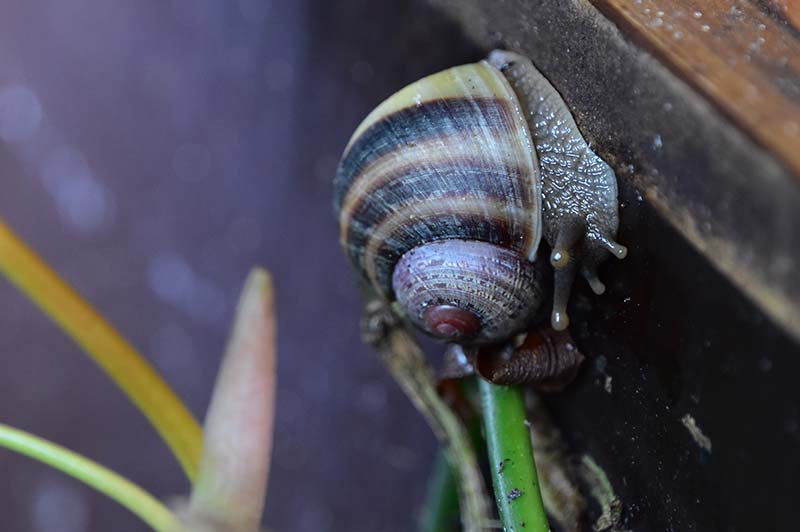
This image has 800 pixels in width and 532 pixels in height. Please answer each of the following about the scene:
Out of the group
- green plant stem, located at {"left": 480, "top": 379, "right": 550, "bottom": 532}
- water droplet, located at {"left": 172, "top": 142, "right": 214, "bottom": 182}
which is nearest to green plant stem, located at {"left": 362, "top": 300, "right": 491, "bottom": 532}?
green plant stem, located at {"left": 480, "top": 379, "right": 550, "bottom": 532}

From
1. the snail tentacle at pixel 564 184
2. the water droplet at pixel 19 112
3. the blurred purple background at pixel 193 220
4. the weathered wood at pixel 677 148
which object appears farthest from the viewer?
the water droplet at pixel 19 112

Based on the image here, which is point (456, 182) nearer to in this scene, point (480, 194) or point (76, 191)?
point (480, 194)

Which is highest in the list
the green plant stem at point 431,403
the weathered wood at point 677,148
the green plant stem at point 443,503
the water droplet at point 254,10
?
the water droplet at point 254,10

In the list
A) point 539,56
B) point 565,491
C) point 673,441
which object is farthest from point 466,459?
point 539,56

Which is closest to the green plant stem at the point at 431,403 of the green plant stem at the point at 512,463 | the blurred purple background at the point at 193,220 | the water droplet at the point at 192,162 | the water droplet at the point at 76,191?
the green plant stem at the point at 512,463

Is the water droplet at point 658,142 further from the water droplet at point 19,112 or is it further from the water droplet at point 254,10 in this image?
the water droplet at point 19,112

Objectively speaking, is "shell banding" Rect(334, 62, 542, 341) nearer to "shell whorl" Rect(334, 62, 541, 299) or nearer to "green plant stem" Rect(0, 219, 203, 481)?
"shell whorl" Rect(334, 62, 541, 299)

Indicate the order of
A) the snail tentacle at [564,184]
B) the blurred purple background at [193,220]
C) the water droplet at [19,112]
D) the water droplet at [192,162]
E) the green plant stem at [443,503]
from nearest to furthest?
the snail tentacle at [564,184] < the green plant stem at [443,503] < the blurred purple background at [193,220] < the water droplet at [192,162] < the water droplet at [19,112]
